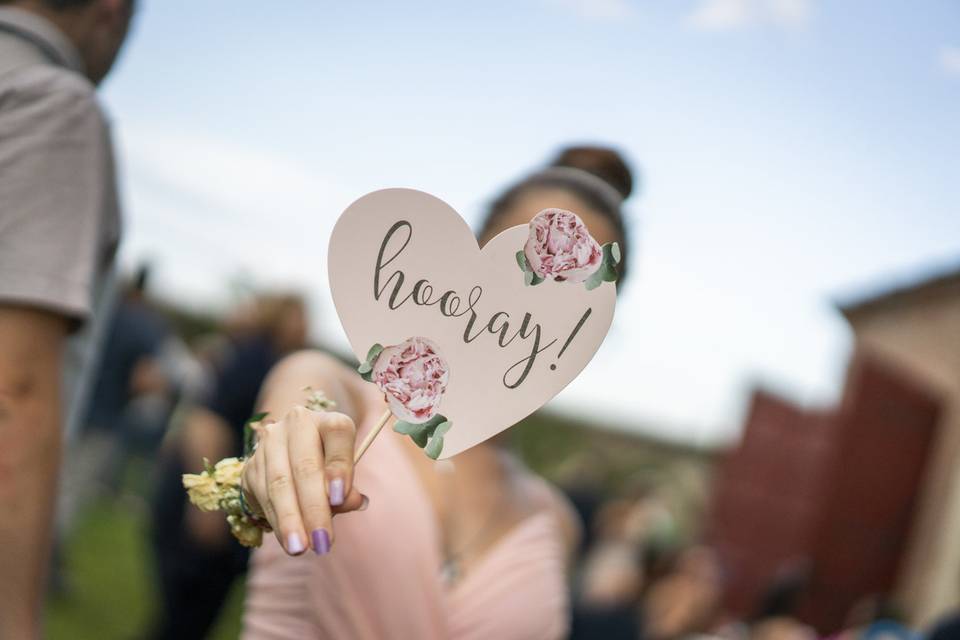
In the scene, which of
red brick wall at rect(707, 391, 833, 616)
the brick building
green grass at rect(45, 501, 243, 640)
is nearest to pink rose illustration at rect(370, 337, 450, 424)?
green grass at rect(45, 501, 243, 640)

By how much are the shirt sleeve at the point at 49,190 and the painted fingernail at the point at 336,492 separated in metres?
0.44

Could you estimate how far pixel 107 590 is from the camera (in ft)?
17.0

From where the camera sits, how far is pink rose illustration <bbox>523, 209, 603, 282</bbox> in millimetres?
917

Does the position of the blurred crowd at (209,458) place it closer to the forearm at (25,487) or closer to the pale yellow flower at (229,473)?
the forearm at (25,487)

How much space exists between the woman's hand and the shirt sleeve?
14.5 inches

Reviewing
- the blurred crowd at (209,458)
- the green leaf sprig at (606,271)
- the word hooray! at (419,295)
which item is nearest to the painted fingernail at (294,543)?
the word hooray! at (419,295)

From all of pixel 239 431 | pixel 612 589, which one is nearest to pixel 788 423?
pixel 612 589

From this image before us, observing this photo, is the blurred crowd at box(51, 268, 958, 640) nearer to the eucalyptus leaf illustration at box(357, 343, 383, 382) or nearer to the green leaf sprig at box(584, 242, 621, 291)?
the eucalyptus leaf illustration at box(357, 343, 383, 382)

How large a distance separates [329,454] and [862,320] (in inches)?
293

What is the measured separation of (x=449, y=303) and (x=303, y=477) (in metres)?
0.23

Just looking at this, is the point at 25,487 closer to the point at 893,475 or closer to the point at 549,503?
the point at 549,503

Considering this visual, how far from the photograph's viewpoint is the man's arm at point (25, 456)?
1.02 metres

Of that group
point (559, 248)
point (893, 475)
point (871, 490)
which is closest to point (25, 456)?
point (559, 248)

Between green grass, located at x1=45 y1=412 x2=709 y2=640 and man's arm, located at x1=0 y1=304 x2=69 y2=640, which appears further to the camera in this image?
green grass, located at x1=45 y1=412 x2=709 y2=640
